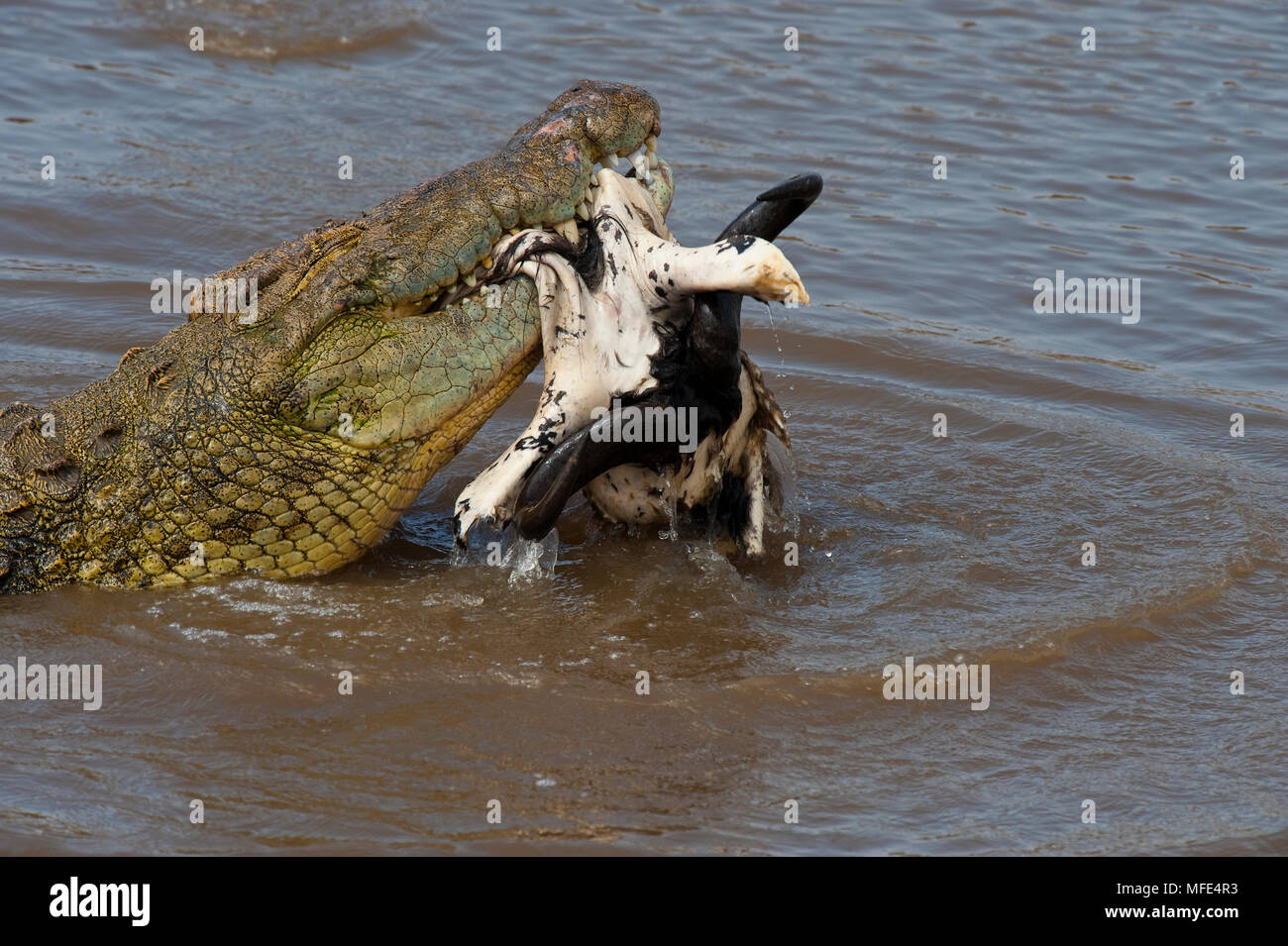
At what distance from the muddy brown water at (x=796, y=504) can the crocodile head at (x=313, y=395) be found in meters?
0.21

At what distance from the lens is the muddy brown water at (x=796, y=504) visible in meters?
3.54

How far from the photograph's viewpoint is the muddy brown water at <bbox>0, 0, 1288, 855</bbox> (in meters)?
3.54

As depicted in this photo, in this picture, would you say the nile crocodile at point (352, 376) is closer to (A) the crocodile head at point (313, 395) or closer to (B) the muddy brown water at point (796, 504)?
(A) the crocodile head at point (313, 395)

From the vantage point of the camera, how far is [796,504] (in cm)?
488

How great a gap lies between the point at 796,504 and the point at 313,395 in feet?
5.74

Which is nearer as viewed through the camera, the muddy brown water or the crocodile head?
the muddy brown water

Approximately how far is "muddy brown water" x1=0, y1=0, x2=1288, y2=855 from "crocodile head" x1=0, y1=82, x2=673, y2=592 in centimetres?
21

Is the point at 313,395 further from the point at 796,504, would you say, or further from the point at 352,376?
the point at 796,504

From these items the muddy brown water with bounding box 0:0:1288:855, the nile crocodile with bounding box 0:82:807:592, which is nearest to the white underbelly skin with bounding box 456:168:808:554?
the nile crocodile with bounding box 0:82:807:592

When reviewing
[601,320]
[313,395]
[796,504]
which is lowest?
[796,504]

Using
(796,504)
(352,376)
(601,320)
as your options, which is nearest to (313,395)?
(352,376)

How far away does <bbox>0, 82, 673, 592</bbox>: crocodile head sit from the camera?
4016 mm

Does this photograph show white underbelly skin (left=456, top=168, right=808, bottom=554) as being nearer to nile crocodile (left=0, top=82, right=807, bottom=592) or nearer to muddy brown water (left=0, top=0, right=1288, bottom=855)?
nile crocodile (left=0, top=82, right=807, bottom=592)

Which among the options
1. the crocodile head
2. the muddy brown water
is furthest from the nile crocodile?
the muddy brown water
